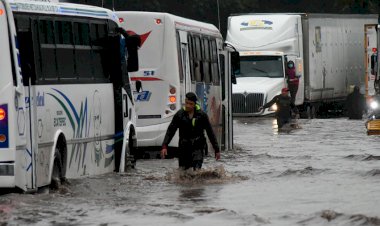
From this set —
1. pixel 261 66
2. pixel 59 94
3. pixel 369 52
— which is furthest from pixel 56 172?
pixel 369 52

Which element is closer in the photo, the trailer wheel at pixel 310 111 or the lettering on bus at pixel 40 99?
the lettering on bus at pixel 40 99

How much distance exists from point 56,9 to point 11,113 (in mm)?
3539

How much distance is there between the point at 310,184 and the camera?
71.1ft

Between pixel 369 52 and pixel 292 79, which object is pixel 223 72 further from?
pixel 369 52

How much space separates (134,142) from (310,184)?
3506 millimetres

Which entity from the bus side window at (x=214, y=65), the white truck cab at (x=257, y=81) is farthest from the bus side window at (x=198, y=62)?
the white truck cab at (x=257, y=81)

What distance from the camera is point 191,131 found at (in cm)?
2162

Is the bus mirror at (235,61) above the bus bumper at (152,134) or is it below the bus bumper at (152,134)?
above

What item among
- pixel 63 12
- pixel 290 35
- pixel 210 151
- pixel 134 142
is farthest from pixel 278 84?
pixel 63 12

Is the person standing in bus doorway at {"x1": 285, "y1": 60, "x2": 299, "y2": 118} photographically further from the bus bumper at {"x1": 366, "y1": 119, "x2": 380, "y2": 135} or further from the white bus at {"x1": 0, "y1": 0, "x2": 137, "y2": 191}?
the white bus at {"x1": 0, "y1": 0, "x2": 137, "y2": 191}

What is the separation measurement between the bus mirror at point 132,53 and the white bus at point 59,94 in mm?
262

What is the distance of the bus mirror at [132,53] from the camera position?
23156 mm

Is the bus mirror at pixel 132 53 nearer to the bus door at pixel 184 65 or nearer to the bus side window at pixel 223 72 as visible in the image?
the bus door at pixel 184 65

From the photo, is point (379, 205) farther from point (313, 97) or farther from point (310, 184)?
point (313, 97)
